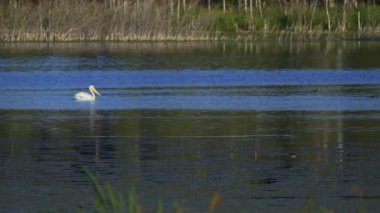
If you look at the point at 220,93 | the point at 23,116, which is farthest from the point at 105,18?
the point at 23,116

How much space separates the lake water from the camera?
13.3m

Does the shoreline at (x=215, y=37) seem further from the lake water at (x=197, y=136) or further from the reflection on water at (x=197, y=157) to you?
the reflection on water at (x=197, y=157)

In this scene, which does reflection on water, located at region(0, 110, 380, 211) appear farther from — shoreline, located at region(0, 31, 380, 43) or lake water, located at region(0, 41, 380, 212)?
shoreline, located at region(0, 31, 380, 43)

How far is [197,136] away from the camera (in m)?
18.6

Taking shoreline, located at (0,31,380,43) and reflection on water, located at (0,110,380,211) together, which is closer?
reflection on water, located at (0,110,380,211)

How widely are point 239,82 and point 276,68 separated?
224 inches

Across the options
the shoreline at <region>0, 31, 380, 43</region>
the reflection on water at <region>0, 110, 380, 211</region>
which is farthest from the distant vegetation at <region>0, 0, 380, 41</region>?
the reflection on water at <region>0, 110, 380, 211</region>

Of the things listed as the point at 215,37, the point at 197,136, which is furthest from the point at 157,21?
the point at 197,136

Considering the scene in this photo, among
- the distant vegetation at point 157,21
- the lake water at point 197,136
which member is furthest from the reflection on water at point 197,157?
the distant vegetation at point 157,21

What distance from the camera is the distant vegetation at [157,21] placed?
48000 mm

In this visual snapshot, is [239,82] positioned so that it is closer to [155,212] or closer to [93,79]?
[93,79]

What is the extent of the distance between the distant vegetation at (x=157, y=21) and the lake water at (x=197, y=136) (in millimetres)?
9974

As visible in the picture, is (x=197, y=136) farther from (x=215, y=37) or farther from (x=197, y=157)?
(x=215, y=37)

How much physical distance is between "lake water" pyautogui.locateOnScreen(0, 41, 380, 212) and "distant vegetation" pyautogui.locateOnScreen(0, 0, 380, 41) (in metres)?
9.97
